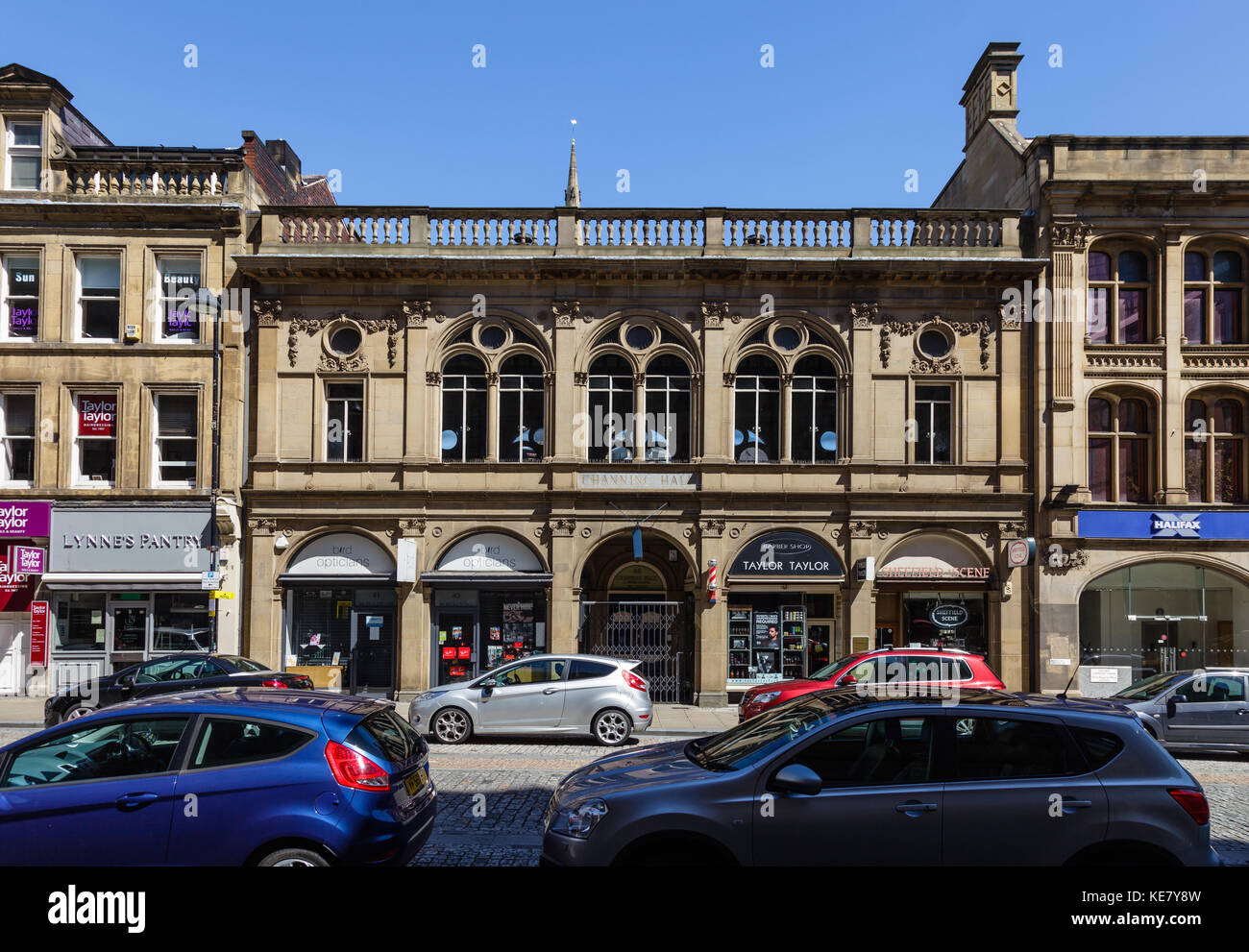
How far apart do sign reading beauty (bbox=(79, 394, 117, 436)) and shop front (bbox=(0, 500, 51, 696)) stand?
6.46 feet

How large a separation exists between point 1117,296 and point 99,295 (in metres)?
24.4

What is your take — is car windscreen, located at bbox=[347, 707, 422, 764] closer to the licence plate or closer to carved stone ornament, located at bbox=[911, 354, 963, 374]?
the licence plate

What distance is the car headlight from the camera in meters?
6.32

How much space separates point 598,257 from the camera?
70.8 ft

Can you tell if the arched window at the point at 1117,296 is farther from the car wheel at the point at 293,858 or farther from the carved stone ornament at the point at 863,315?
the car wheel at the point at 293,858

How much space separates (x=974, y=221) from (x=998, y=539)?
7700mm

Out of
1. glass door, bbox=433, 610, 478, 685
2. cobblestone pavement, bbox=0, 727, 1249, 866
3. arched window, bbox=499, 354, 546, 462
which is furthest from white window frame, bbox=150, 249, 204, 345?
cobblestone pavement, bbox=0, 727, 1249, 866

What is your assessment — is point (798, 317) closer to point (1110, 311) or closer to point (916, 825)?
point (1110, 311)

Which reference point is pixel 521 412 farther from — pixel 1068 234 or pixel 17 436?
pixel 1068 234

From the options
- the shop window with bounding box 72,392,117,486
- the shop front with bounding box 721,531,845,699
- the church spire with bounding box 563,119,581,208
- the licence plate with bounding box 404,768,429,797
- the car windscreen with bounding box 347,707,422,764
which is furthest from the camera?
the church spire with bounding box 563,119,581,208

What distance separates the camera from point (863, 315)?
21672 millimetres

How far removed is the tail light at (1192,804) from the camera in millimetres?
6168

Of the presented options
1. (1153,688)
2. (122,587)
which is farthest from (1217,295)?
(122,587)
